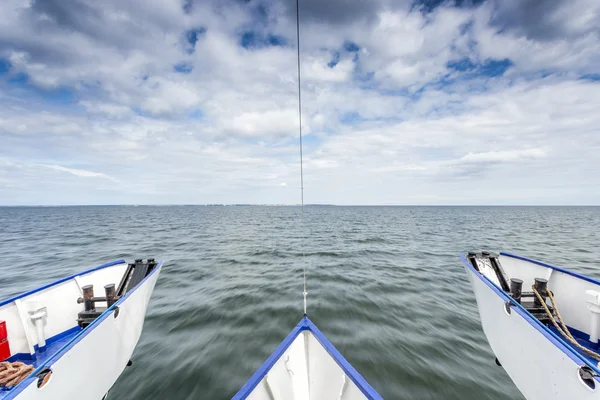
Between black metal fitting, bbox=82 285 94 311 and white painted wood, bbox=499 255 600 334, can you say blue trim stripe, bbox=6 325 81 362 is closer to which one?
black metal fitting, bbox=82 285 94 311

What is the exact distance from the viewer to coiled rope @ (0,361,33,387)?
3484 mm

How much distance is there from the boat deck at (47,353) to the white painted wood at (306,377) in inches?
168

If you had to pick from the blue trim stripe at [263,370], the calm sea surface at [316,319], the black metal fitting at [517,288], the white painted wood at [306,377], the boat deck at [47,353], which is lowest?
the calm sea surface at [316,319]

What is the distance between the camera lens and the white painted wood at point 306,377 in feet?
9.49

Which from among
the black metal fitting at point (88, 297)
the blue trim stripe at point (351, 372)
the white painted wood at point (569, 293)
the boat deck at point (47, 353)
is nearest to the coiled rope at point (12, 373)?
the boat deck at point (47, 353)

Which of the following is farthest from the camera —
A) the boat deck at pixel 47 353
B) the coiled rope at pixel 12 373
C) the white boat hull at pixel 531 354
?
the boat deck at pixel 47 353

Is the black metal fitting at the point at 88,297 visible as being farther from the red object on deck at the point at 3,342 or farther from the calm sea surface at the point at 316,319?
the calm sea surface at the point at 316,319

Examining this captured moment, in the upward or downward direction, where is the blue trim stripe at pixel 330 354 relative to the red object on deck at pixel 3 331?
upward

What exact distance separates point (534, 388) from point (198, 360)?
5956mm

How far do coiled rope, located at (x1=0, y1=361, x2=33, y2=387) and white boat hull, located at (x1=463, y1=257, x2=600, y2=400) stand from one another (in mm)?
7500

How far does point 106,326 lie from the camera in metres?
3.96

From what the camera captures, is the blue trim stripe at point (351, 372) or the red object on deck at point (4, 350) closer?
the blue trim stripe at point (351, 372)

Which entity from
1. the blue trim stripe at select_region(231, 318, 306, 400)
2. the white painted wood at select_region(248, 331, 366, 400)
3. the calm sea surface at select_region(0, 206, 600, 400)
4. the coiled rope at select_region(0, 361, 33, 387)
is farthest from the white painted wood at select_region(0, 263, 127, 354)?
the white painted wood at select_region(248, 331, 366, 400)

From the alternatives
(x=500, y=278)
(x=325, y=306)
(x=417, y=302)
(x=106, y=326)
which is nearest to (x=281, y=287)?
(x=325, y=306)
